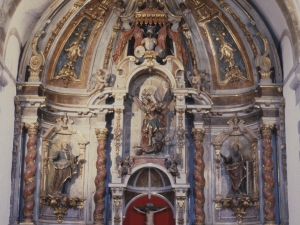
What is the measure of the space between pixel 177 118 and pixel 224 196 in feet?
9.12

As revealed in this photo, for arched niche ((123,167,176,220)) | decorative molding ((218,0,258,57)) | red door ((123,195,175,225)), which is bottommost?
red door ((123,195,175,225))

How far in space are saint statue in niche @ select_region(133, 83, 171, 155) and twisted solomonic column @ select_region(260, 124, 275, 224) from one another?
313 centimetres

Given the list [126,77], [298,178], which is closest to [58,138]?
[126,77]

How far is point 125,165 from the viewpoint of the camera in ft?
66.1

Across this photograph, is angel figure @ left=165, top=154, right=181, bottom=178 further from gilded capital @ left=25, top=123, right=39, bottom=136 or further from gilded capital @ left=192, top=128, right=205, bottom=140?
gilded capital @ left=25, top=123, right=39, bottom=136

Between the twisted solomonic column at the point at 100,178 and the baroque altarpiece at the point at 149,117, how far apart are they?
0.03m

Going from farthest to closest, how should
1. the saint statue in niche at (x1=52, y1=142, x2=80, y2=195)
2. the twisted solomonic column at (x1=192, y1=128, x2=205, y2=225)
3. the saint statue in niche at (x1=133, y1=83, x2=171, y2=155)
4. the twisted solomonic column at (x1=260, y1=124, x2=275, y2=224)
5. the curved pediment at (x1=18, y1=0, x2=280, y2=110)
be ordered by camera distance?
1. the curved pediment at (x1=18, y1=0, x2=280, y2=110)
2. the saint statue in niche at (x1=133, y1=83, x2=171, y2=155)
3. the saint statue in niche at (x1=52, y1=142, x2=80, y2=195)
4. the twisted solomonic column at (x1=192, y1=128, x2=205, y2=225)
5. the twisted solomonic column at (x1=260, y1=124, x2=275, y2=224)

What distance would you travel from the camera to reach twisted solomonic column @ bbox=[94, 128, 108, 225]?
66.0ft

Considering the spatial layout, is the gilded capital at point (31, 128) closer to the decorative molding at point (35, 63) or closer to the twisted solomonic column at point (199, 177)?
the decorative molding at point (35, 63)

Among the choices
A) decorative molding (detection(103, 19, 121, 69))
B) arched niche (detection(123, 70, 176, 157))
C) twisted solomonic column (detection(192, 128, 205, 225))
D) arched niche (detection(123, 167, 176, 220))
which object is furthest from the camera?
decorative molding (detection(103, 19, 121, 69))

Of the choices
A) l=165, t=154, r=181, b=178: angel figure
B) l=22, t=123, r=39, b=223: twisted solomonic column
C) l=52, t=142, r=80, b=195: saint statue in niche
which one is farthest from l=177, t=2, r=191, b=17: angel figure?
l=22, t=123, r=39, b=223: twisted solomonic column

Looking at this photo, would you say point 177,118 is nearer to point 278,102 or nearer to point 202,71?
point 202,71

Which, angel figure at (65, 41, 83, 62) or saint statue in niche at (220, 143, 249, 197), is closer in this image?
saint statue in niche at (220, 143, 249, 197)

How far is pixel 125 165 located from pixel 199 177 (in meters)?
2.27
